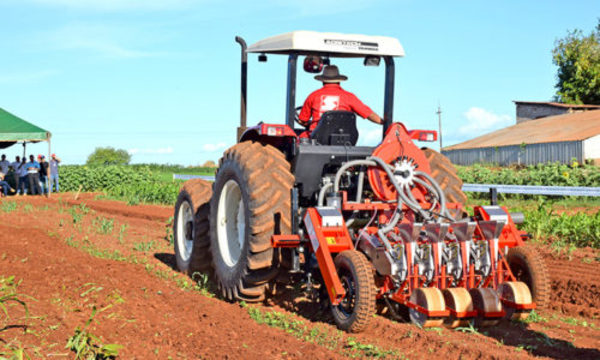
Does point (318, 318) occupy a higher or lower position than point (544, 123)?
lower

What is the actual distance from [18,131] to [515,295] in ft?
68.3

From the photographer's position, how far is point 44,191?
27266 mm

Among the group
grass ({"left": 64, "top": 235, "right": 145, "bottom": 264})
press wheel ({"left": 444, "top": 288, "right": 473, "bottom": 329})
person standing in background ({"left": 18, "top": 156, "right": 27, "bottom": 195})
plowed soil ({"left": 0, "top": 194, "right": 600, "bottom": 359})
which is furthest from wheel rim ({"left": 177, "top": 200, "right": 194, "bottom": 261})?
person standing in background ({"left": 18, "top": 156, "right": 27, "bottom": 195})

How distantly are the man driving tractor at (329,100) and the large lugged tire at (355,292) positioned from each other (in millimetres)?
1932

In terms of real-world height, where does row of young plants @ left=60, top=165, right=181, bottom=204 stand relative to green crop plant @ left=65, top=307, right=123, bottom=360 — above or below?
above

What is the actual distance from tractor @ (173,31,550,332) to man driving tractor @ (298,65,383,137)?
5.8 inches

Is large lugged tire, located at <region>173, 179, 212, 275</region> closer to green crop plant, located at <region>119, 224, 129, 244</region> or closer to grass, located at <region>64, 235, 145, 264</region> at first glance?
grass, located at <region>64, 235, 145, 264</region>

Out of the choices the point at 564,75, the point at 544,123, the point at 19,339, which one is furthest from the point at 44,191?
the point at 564,75

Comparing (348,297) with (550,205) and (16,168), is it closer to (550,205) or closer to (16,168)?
(550,205)

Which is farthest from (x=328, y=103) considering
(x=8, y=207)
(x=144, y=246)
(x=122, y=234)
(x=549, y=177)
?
(x=549, y=177)

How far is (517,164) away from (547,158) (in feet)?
6.84

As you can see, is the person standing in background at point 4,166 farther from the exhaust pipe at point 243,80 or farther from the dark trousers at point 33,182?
the exhaust pipe at point 243,80

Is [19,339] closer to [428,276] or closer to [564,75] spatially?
[428,276]

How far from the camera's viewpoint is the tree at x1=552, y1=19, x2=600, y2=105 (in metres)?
45.5
